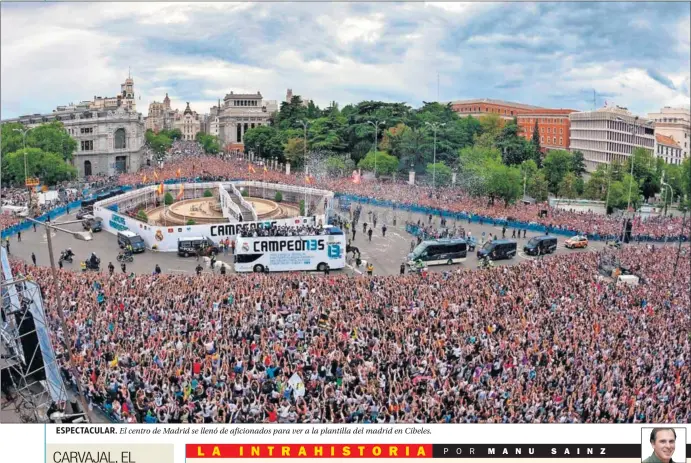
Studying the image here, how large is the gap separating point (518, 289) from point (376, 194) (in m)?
24.3

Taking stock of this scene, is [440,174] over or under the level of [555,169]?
under

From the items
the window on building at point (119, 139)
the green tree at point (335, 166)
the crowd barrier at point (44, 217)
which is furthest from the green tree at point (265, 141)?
the crowd barrier at point (44, 217)

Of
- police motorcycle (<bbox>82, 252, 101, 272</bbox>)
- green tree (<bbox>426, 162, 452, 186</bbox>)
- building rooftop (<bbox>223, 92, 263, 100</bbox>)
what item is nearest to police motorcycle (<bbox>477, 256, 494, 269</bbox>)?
police motorcycle (<bbox>82, 252, 101, 272</bbox>)

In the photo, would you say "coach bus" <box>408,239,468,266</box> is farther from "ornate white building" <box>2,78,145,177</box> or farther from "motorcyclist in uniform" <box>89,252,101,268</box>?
"ornate white building" <box>2,78,145,177</box>

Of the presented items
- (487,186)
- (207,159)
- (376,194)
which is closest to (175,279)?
(376,194)

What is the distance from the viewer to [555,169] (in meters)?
60.1

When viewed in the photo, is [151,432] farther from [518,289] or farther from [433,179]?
[433,179]

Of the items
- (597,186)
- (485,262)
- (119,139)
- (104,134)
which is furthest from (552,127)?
(485,262)

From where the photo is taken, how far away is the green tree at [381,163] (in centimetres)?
5478

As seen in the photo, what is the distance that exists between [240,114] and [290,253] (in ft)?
152

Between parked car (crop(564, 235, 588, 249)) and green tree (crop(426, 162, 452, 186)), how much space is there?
1965cm

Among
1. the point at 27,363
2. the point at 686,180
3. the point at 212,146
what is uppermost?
the point at 212,146

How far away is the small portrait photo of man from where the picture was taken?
911cm

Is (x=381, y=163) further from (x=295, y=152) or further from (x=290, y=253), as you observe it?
(x=290, y=253)
